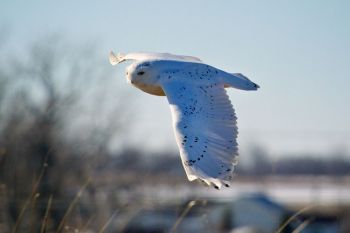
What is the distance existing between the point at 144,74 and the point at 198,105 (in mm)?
574

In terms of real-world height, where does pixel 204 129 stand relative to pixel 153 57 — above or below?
below

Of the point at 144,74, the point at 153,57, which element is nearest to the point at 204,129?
the point at 144,74

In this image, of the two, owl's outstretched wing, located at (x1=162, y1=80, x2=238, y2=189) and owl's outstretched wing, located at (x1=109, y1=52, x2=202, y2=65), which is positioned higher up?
owl's outstretched wing, located at (x1=109, y1=52, x2=202, y2=65)

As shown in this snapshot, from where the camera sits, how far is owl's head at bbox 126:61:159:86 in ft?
17.0

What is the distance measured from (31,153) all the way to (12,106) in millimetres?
3040

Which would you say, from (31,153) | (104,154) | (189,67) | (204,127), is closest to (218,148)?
(204,127)

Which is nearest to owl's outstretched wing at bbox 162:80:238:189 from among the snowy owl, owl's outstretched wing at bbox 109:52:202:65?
the snowy owl

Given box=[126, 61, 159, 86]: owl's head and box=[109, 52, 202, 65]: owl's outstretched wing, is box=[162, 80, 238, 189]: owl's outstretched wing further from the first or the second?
box=[109, 52, 202, 65]: owl's outstretched wing

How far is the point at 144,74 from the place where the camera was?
5.20 m

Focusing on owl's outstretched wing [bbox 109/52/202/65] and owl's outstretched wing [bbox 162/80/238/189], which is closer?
owl's outstretched wing [bbox 162/80/238/189]

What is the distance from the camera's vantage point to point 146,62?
209 inches

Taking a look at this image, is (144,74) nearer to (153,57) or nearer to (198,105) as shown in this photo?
(153,57)

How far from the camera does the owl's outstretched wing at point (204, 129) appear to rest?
13.5 ft

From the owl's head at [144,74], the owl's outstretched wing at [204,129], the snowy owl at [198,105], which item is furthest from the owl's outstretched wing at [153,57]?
the owl's outstretched wing at [204,129]
